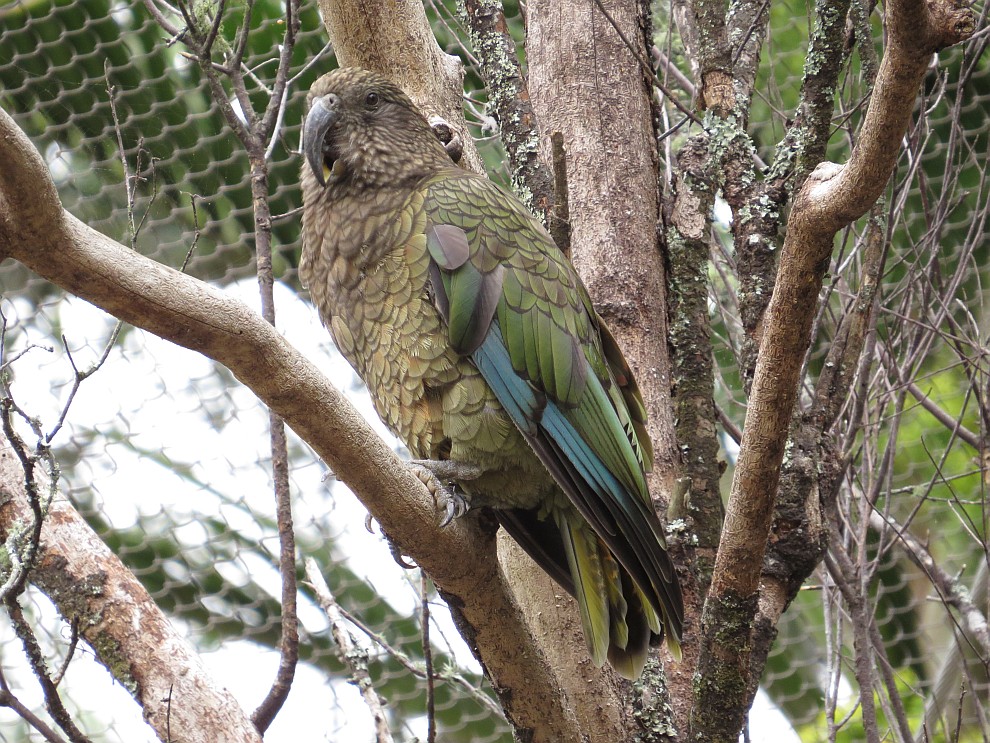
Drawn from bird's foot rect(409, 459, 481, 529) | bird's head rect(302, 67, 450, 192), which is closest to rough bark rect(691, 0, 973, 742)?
bird's foot rect(409, 459, 481, 529)

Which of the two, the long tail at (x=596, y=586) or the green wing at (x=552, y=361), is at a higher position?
the green wing at (x=552, y=361)

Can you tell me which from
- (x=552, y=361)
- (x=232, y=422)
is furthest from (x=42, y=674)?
(x=232, y=422)

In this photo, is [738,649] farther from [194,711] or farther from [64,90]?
[64,90]

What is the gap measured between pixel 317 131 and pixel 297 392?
1.14 meters

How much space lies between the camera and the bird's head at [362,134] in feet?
7.67

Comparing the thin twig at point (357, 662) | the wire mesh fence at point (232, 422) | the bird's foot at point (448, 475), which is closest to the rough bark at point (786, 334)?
the bird's foot at point (448, 475)

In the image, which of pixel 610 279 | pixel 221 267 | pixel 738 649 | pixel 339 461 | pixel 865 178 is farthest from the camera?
pixel 221 267

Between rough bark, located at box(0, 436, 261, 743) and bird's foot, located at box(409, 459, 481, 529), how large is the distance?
626 millimetres

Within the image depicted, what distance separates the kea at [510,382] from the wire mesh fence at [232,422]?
1.52m

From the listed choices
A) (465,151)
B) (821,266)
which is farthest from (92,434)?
(821,266)

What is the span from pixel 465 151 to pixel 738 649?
1.49m

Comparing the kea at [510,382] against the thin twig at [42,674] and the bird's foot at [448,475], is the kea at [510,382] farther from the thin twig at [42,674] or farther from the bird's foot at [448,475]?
the thin twig at [42,674]

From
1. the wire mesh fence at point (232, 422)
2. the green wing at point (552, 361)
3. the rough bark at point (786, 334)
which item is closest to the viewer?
the rough bark at point (786, 334)

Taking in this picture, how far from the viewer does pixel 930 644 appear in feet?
15.7
